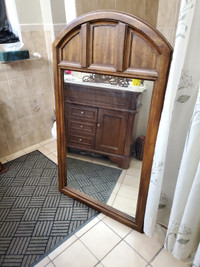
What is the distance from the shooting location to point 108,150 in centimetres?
154

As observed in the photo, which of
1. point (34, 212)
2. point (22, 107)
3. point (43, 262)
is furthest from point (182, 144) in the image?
point (22, 107)

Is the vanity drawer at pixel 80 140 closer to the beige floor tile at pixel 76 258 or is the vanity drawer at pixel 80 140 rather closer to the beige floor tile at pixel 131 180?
the beige floor tile at pixel 131 180

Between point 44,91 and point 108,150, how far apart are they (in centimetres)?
117

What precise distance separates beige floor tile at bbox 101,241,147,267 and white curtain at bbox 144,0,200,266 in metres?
0.18

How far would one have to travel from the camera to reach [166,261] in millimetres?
1193

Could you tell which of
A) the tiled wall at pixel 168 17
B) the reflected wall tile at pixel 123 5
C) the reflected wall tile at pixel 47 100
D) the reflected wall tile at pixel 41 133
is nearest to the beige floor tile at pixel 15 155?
the reflected wall tile at pixel 41 133

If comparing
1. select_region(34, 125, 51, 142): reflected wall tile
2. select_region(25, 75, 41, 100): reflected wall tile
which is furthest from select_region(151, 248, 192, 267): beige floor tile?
select_region(25, 75, 41, 100): reflected wall tile

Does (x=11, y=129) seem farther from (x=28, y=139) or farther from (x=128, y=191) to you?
(x=128, y=191)

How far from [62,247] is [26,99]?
4.97ft

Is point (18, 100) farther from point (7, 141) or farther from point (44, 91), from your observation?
point (7, 141)

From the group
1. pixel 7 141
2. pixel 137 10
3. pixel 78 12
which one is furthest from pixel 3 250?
pixel 137 10

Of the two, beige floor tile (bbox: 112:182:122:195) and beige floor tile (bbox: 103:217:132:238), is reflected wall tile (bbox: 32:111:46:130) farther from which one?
beige floor tile (bbox: 103:217:132:238)

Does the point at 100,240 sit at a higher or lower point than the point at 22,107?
lower

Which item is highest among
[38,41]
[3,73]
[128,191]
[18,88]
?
[38,41]
